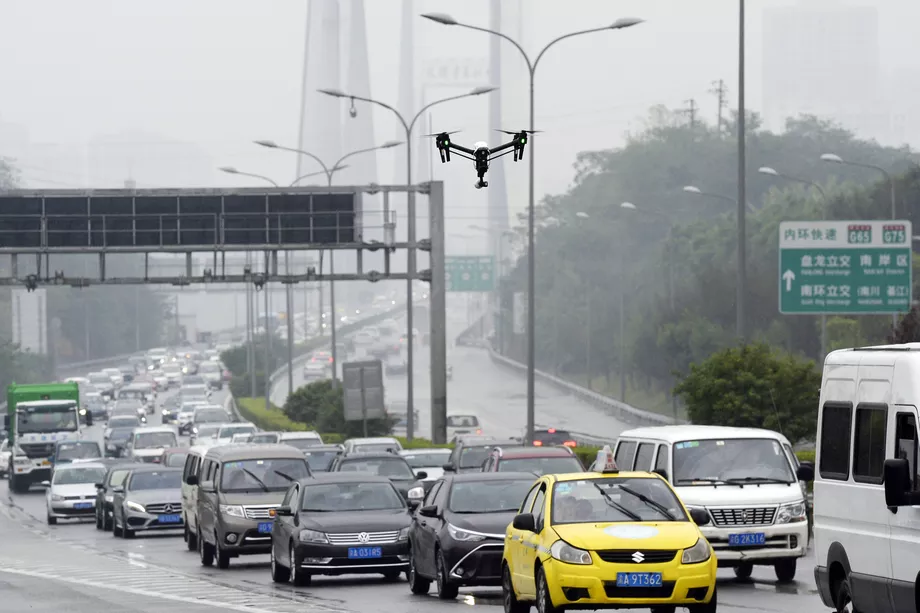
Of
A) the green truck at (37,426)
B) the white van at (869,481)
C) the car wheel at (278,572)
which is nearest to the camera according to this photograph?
the white van at (869,481)

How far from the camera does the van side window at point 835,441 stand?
42.9 ft

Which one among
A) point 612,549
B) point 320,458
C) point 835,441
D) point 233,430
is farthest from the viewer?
point 233,430

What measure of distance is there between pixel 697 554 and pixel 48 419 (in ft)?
157

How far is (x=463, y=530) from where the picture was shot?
60.3ft

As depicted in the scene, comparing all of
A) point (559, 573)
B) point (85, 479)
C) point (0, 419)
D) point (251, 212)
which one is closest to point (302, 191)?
point (251, 212)

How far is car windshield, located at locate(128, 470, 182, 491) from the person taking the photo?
1385 inches

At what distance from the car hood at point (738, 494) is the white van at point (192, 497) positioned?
11167 mm

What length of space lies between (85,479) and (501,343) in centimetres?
8787

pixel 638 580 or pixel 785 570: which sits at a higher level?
pixel 638 580

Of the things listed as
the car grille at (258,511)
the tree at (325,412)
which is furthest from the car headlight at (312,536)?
the tree at (325,412)

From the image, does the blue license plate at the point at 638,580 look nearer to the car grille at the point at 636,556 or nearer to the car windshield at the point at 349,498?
the car grille at the point at 636,556

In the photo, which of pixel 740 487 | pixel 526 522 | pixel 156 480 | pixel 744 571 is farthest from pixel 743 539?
pixel 156 480

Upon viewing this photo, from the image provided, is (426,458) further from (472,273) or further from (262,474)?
(472,273)

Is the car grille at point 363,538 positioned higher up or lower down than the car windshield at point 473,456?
higher up
